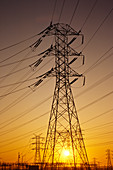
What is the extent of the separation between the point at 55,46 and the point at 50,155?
10.8 meters

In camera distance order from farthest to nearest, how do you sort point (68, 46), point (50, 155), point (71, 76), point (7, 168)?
1. point (7, 168)
2. point (68, 46)
3. point (71, 76)
4. point (50, 155)

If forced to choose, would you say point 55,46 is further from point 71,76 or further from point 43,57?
point 71,76

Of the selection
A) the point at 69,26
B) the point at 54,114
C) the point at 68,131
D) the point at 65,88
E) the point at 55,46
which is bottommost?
the point at 68,131

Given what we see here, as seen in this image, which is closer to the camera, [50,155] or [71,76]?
[50,155]

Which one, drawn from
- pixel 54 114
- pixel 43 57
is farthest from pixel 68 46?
pixel 54 114

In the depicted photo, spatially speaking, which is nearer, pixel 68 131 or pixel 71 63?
pixel 68 131

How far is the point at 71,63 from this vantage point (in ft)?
89.5

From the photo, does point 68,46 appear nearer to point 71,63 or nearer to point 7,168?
point 71,63

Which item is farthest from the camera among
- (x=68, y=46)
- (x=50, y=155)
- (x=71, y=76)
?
(x=68, y=46)

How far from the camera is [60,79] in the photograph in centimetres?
2628

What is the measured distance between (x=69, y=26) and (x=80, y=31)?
171 cm

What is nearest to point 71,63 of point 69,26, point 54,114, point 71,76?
point 71,76

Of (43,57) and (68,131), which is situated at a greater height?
(43,57)

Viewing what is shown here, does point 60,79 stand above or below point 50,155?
above
